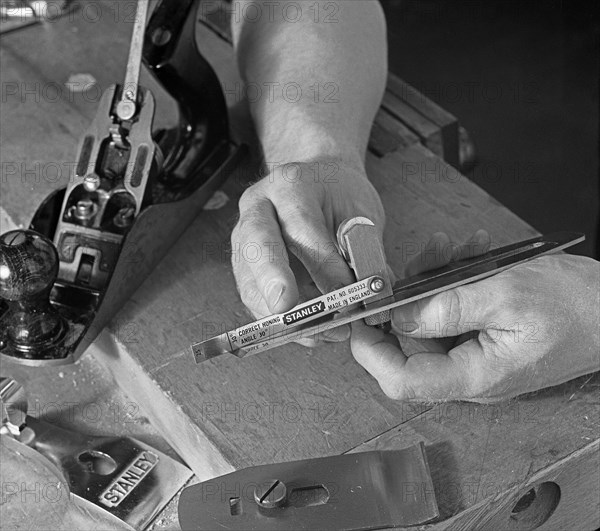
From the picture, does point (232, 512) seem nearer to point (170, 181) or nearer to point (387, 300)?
point (387, 300)

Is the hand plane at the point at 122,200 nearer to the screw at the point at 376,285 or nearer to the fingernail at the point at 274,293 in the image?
the fingernail at the point at 274,293

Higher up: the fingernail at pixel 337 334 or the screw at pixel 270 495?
the fingernail at pixel 337 334

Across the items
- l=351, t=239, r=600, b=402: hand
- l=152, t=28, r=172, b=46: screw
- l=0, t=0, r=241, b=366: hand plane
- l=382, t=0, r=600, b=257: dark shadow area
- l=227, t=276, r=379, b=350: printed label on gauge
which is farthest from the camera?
l=382, t=0, r=600, b=257: dark shadow area

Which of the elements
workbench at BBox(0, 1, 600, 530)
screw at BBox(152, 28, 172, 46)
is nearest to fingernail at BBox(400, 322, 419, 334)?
workbench at BBox(0, 1, 600, 530)

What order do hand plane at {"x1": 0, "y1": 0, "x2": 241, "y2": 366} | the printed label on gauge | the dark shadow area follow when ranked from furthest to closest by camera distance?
the dark shadow area < hand plane at {"x1": 0, "y1": 0, "x2": 241, "y2": 366} < the printed label on gauge

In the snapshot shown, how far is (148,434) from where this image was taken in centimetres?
116

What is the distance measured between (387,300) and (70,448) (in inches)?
18.6

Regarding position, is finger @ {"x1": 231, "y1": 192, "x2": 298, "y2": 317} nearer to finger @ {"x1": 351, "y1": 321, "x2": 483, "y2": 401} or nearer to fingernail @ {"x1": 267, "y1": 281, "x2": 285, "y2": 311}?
fingernail @ {"x1": 267, "y1": 281, "x2": 285, "y2": 311}

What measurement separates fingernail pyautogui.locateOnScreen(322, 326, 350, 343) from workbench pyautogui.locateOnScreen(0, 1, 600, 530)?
7 centimetres

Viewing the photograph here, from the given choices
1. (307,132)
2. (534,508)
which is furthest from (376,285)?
(307,132)

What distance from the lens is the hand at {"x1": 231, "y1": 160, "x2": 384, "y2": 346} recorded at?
98cm

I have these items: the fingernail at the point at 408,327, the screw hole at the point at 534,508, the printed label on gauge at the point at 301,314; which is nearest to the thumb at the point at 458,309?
the fingernail at the point at 408,327

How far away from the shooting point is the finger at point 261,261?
95 centimetres

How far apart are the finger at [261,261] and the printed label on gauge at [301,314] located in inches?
2.2
